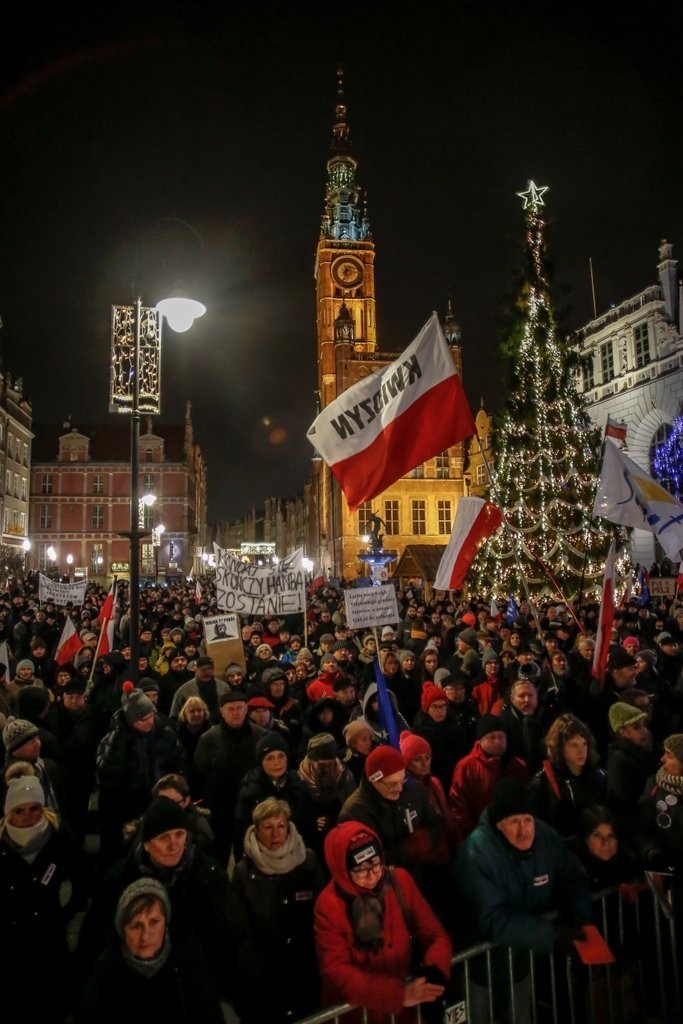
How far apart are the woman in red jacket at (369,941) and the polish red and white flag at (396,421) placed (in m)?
3.78

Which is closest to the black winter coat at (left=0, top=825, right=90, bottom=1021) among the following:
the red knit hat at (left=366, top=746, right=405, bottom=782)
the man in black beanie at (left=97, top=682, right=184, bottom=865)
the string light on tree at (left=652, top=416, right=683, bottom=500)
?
the man in black beanie at (left=97, top=682, right=184, bottom=865)

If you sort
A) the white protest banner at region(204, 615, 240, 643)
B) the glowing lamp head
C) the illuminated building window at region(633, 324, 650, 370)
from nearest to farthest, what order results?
the glowing lamp head → the white protest banner at region(204, 615, 240, 643) → the illuminated building window at region(633, 324, 650, 370)

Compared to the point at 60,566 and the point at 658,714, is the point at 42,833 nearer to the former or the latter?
the point at 658,714

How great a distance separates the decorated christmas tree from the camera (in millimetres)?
22281

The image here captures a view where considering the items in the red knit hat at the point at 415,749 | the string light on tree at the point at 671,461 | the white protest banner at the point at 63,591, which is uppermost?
the string light on tree at the point at 671,461

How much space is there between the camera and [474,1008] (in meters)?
3.55

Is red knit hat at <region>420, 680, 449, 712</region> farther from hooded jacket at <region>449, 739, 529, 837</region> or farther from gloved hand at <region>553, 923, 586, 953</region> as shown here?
gloved hand at <region>553, 923, 586, 953</region>

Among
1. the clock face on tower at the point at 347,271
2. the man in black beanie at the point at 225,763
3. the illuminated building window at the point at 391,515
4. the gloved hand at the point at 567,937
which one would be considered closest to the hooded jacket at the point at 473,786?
the gloved hand at the point at 567,937

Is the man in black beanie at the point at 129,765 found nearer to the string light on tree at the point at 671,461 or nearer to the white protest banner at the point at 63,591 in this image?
the white protest banner at the point at 63,591

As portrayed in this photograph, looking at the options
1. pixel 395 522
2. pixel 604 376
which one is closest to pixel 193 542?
pixel 395 522

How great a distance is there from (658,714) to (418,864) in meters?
4.18

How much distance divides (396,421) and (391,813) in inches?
147

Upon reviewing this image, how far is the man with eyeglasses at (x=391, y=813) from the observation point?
4090 millimetres

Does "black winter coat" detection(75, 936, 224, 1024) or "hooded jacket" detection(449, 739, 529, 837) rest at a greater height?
"hooded jacket" detection(449, 739, 529, 837)
